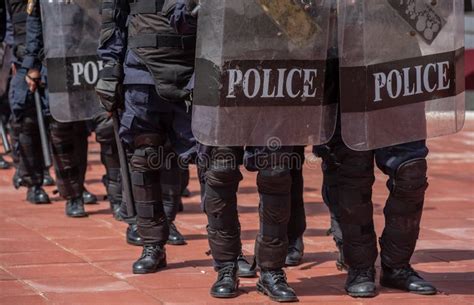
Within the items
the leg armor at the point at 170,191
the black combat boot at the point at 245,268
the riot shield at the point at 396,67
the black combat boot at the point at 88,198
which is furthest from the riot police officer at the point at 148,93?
the black combat boot at the point at 88,198

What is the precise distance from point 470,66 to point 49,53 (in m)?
8.45

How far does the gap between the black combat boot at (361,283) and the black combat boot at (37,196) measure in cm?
398

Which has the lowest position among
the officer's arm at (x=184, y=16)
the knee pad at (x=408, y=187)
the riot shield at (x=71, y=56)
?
the knee pad at (x=408, y=187)

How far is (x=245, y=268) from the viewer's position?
21.1 feet

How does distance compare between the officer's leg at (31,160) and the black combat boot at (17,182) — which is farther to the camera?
the black combat boot at (17,182)

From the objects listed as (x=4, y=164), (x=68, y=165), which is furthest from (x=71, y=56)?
(x=4, y=164)

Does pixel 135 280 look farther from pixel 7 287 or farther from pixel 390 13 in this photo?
pixel 390 13

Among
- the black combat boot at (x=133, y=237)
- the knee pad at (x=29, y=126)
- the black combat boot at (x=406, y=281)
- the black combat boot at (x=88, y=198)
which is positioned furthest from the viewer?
the black combat boot at (x=88, y=198)

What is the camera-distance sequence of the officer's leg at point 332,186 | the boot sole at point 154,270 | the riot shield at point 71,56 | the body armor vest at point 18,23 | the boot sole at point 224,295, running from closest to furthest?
the boot sole at point 224,295 → the officer's leg at point 332,186 → the boot sole at point 154,270 → the riot shield at point 71,56 → the body armor vest at point 18,23

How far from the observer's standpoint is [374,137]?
5.64 m

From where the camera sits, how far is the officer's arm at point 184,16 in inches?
228

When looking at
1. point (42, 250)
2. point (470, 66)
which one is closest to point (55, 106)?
point (42, 250)

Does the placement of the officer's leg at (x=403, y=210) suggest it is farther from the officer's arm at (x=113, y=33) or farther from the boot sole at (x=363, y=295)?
the officer's arm at (x=113, y=33)

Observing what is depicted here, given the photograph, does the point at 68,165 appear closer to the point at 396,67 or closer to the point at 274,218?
the point at 274,218
